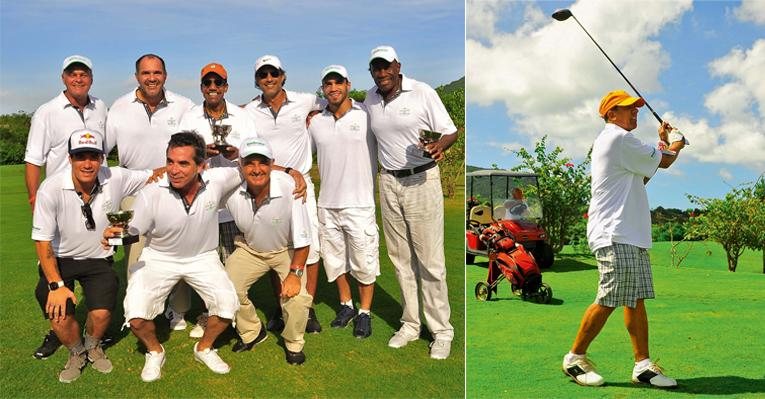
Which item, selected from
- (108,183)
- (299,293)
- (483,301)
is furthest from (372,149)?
(483,301)

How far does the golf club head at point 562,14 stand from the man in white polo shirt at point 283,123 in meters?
2.22

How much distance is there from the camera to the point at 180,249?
4898mm

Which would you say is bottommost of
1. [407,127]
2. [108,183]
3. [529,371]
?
[529,371]

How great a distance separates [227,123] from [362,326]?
1882 mm

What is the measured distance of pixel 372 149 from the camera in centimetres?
564

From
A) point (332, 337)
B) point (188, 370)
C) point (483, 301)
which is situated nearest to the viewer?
point (188, 370)

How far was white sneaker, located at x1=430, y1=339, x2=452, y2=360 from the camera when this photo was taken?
515 centimetres

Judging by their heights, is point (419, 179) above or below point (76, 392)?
above

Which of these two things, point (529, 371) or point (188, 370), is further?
point (529, 371)

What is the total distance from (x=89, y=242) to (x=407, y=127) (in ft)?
7.81

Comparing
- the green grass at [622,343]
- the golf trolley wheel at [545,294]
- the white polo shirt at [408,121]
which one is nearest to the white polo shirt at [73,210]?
the white polo shirt at [408,121]

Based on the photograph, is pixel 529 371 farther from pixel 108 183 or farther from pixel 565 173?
pixel 565 173

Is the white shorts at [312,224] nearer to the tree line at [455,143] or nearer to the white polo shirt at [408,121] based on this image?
the white polo shirt at [408,121]

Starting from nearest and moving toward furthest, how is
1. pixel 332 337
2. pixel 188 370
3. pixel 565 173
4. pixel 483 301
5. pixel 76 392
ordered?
pixel 76 392
pixel 188 370
pixel 332 337
pixel 483 301
pixel 565 173
